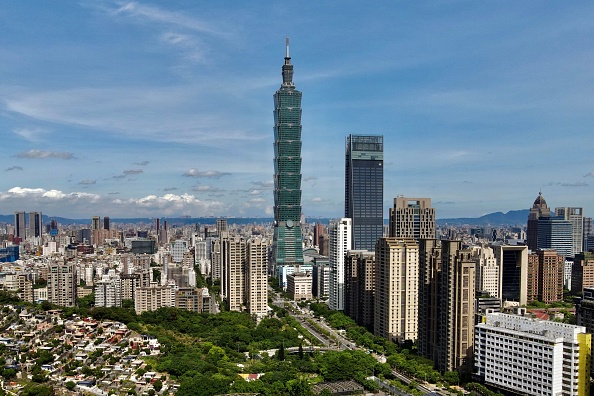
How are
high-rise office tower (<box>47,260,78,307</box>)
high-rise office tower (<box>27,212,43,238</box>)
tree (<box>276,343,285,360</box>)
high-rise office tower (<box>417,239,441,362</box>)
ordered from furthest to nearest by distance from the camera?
high-rise office tower (<box>27,212,43,238</box>)
high-rise office tower (<box>47,260,78,307</box>)
tree (<box>276,343,285,360</box>)
high-rise office tower (<box>417,239,441,362</box>)

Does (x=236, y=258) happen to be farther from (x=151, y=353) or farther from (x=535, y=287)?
(x=535, y=287)

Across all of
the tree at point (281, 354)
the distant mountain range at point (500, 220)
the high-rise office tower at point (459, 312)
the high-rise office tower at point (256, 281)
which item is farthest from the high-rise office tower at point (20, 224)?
the distant mountain range at point (500, 220)

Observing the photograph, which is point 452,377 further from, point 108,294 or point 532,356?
point 108,294

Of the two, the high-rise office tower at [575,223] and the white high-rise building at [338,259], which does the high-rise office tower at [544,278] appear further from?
the high-rise office tower at [575,223]

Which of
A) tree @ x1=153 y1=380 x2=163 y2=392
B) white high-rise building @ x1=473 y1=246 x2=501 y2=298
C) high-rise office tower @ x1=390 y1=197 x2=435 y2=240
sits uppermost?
high-rise office tower @ x1=390 y1=197 x2=435 y2=240

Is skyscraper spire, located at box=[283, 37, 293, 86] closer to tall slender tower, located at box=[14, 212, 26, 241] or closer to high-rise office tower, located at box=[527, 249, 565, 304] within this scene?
high-rise office tower, located at box=[527, 249, 565, 304]

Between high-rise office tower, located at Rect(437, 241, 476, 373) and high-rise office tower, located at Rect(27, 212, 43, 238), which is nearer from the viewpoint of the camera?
high-rise office tower, located at Rect(437, 241, 476, 373)

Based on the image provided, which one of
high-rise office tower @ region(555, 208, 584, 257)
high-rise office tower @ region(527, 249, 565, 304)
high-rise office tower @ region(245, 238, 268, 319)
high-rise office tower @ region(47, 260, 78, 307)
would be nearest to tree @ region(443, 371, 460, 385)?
high-rise office tower @ region(245, 238, 268, 319)
